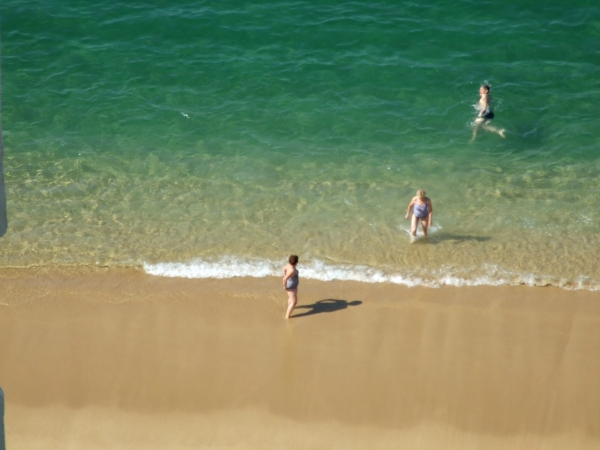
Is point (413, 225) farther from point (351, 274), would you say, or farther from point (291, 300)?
point (291, 300)

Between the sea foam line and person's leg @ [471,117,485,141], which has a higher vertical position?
person's leg @ [471,117,485,141]

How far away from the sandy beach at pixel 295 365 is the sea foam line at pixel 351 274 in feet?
0.72

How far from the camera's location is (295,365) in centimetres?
1103

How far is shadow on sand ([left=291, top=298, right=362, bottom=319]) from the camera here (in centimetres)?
1199

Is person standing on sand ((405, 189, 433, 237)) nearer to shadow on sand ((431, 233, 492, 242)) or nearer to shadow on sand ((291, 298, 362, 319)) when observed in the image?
shadow on sand ((431, 233, 492, 242))

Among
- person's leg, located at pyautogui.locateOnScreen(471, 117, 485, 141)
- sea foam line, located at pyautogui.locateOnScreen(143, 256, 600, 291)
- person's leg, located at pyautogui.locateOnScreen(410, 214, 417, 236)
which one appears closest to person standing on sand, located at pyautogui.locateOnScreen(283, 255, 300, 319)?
sea foam line, located at pyautogui.locateOnScreen(143, 256, 600, 291)

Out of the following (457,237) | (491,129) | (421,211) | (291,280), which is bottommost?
(291,280)

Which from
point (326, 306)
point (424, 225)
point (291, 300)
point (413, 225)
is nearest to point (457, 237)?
point (424, 225)

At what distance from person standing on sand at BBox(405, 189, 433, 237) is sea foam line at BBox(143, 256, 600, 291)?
3.35 ft

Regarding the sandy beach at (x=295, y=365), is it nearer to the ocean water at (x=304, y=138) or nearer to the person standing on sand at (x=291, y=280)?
the person standing on sand at (x=291, y=280)

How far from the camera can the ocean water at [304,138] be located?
44.5ft

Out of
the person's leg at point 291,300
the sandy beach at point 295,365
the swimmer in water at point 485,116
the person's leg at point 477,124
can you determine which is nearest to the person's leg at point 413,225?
the sandy beach at point 295,365

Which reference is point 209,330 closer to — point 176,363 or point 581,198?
point 176,363

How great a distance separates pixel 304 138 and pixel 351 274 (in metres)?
5.06
